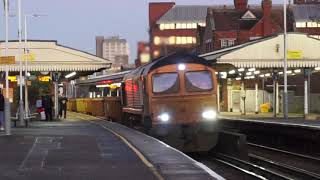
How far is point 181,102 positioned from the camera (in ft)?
75.5

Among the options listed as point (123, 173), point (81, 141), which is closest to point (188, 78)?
point (81, 141)

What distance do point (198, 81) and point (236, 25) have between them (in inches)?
2800

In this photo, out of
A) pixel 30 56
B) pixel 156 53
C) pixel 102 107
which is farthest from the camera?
pixel 102 107

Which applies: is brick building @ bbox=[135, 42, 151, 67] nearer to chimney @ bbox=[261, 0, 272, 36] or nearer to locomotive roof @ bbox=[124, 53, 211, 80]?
locomotive roof @ bbox=[124, 53, 211, 80]

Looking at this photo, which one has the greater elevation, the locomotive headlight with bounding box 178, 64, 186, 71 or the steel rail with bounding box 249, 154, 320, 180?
the locomotive headlight with bounding box 178, 64, 186, 71

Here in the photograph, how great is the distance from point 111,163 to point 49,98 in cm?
2581

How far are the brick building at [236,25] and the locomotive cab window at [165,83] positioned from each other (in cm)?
6564

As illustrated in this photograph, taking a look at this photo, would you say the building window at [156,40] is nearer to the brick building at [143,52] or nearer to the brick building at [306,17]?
the brick building at [143,52]

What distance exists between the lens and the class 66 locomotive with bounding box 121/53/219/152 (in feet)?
74.4

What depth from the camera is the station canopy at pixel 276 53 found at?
47.9m

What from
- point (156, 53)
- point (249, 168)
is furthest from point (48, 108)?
point (156, 53)

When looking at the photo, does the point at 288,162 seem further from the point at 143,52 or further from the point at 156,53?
the point at 143,52

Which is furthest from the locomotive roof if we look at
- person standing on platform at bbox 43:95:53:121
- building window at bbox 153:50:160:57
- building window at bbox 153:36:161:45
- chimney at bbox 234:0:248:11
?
chimney at bbox 234:0:248:11

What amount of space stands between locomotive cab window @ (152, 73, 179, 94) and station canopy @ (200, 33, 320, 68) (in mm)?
24148
